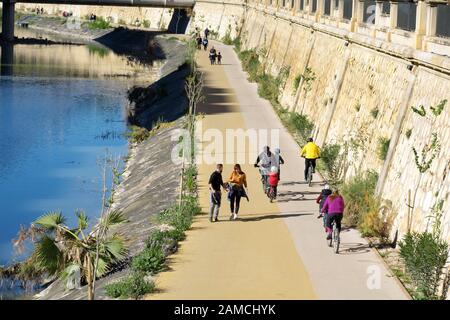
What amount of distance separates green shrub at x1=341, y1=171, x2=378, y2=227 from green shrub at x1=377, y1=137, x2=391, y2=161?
48 centimetres

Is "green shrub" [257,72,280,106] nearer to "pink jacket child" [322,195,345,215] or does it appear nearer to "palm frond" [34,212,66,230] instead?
"pink jacket child" [322,195,345,215]

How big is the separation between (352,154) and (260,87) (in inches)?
837

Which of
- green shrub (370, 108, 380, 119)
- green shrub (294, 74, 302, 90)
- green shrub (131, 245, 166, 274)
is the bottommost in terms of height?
green shrub (131, 245, 166, 274)

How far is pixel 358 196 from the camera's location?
2078 cm

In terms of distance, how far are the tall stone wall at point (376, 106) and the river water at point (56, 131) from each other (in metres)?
7.92

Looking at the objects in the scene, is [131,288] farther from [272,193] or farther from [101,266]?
[272,193]

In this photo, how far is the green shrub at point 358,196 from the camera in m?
A: 19.9

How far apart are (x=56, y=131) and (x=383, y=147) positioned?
25037 millimetres

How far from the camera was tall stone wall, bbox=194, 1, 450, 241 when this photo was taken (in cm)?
1745

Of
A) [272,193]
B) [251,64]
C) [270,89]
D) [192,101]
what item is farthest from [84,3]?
[272,193]

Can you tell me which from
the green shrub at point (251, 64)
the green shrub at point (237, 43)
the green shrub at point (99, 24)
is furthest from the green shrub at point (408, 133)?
the green shrub at point (99, 24)

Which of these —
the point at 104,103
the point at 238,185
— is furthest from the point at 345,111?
the point at 104,103

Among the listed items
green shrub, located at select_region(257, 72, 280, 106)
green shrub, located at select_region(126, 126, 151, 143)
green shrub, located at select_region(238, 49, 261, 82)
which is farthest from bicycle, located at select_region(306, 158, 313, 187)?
green shrub, located at select_region(238, 49, 261, 82)

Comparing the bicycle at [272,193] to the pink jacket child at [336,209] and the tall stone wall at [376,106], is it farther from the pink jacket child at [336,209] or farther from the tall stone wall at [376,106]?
the pink jacket child at [336,209]
